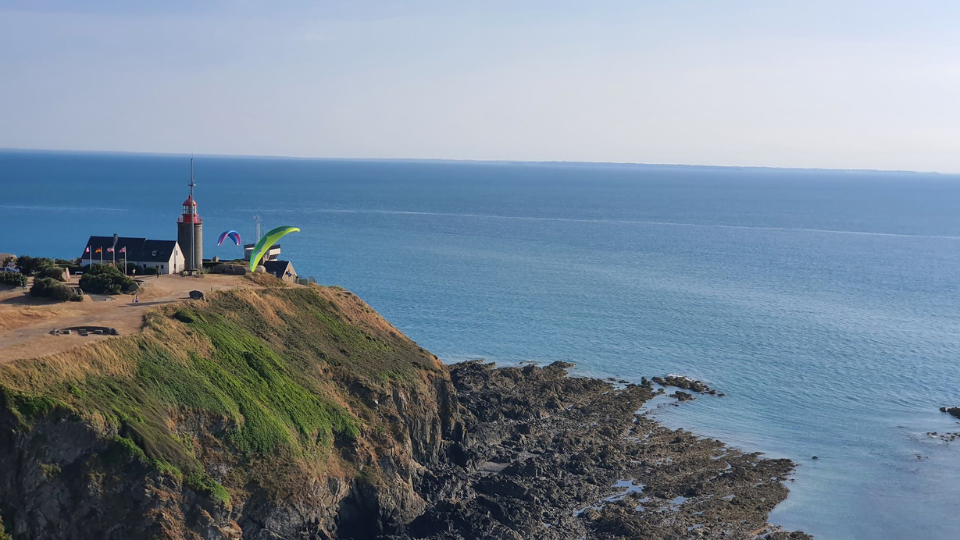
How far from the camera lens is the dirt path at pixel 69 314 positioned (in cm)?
4306

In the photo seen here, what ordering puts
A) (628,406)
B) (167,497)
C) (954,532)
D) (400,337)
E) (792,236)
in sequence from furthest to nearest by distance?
(792,236) < (628,406) < (400,337) < (954,532) < (167,497)

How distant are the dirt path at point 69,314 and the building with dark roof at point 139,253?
3.66m

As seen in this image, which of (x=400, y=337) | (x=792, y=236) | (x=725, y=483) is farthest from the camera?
(x=792, y=236)

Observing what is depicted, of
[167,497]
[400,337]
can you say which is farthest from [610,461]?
[167,497]

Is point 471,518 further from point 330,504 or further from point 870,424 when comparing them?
point 870,424

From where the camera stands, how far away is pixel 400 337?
63.6m

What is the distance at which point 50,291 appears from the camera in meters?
53.2

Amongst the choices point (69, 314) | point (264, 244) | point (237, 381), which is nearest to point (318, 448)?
point (237, 381)

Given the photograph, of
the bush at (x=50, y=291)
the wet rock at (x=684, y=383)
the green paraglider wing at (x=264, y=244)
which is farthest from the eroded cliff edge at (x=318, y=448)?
the bush at (x=50, y=291)

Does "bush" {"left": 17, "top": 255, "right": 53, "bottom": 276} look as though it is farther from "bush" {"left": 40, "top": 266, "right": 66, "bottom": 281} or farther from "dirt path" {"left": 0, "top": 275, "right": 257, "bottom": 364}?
"dirt path" {"left": 0, "top": 275, "right": 257, "bottom": 364}

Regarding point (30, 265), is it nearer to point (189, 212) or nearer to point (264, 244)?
point (189, 212)

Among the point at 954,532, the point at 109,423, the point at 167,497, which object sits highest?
the point at 109,423

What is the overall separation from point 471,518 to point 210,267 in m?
33.2

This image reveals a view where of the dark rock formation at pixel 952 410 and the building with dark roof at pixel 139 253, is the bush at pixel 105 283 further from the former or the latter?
the dark rock formation at pixel 952 410
